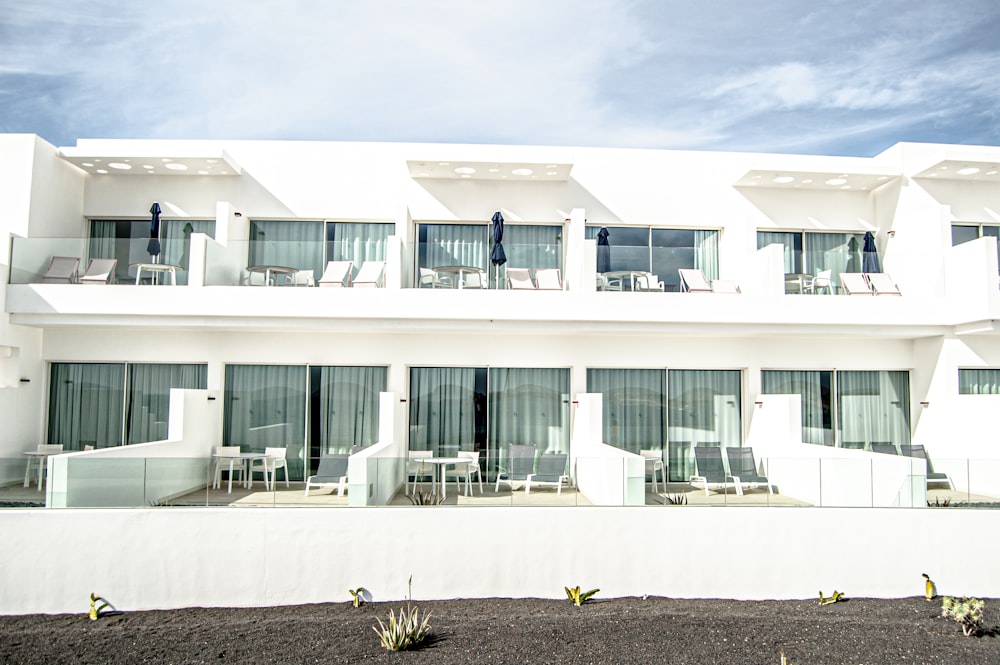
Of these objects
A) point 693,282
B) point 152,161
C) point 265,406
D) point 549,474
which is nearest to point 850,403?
point 693,282

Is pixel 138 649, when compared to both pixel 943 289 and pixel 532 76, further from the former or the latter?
pixel 532 76

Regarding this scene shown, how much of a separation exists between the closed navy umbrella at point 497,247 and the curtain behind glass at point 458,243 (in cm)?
100

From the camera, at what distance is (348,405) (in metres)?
13.6

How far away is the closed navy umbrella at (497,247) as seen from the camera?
12875mm

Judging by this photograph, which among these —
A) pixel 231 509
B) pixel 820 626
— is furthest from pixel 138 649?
pixel 820 626

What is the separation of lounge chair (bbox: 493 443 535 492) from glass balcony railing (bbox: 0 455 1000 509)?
0.15 ft

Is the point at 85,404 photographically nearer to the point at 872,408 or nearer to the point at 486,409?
the point at 486,409

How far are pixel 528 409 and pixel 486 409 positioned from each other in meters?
0.81

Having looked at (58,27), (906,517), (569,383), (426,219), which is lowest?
(906,517)

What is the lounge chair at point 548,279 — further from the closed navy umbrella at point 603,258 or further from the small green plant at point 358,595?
the small green plant at point 358,595

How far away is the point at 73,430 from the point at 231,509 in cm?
598

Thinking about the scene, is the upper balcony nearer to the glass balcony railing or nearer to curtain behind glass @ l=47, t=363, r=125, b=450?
curtain behind glass @ l=47, t=363, r=125, b=450

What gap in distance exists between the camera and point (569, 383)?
13.8m

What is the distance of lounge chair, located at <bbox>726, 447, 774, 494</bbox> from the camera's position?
10180 mm
